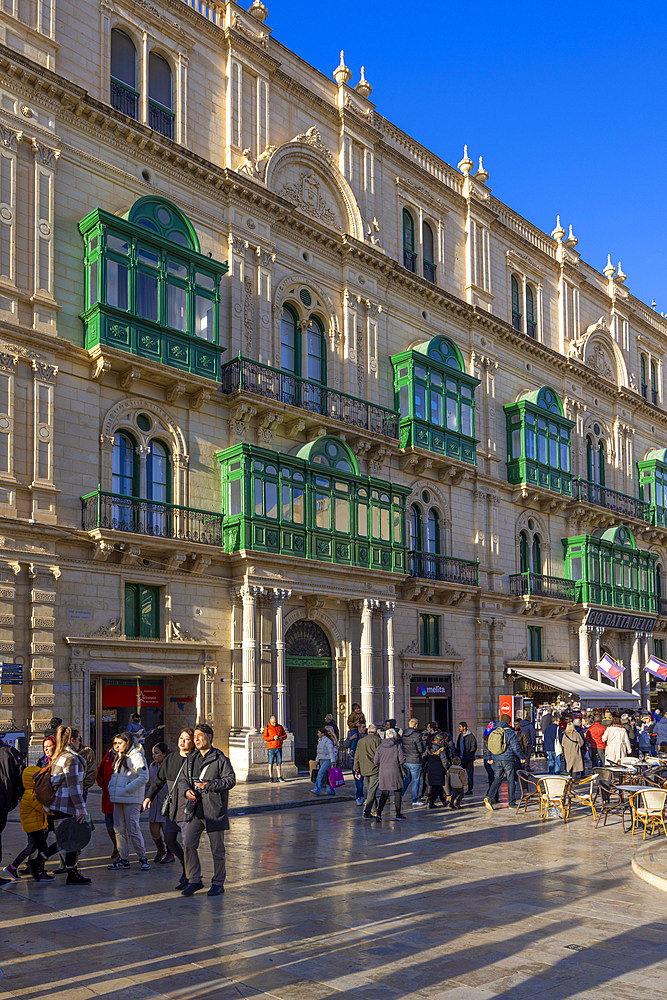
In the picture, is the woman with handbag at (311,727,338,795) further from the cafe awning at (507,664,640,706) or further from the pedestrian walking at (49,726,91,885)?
the cafe awning at (507,664,640,706)

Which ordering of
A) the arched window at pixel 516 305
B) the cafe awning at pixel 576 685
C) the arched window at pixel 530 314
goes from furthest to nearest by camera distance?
the arched window at pixel 530 314
the arched window at pixel 516 305
the cafe awning at pixel 576 685

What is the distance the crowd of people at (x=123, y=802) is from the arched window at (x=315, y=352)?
1783 centimetres

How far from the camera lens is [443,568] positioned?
31062 mm

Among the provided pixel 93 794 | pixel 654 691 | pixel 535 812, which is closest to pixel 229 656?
pixel 93 794

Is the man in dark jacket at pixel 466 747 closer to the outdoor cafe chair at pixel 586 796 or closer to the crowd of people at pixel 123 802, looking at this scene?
the outdoor cafe chair at pixel 586 796

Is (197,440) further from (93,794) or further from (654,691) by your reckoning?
(654,691)

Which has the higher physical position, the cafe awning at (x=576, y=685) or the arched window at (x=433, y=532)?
the arched window at (x=433, y=532)

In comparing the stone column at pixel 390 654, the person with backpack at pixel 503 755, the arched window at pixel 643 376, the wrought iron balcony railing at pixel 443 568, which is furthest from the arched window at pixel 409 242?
the arched window at pixel 643 376

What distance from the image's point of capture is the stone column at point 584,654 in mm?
36875

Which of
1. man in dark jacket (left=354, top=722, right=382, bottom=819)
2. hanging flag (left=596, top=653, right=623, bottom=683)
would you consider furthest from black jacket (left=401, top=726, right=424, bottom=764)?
hanging flag (left=596, top=653, right=623, bottom=683)

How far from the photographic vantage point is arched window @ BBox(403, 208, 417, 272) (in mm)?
32688

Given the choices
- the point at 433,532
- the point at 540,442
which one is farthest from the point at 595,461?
the point at 433,532

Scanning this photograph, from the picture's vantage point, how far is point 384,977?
7.63m

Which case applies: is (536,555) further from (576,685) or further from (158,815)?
(158,815)
